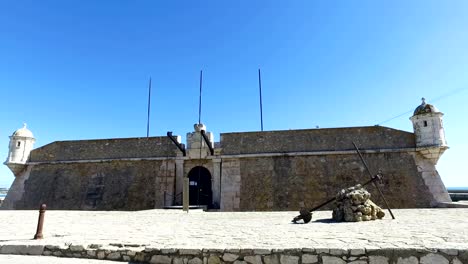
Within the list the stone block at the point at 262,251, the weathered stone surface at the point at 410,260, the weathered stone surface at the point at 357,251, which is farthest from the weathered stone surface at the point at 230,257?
the weathered stone surface at the point at 410,260

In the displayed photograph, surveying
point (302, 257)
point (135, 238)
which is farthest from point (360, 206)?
point (135, 238)

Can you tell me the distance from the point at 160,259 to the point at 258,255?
4.68ft

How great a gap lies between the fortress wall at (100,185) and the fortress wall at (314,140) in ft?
11.4

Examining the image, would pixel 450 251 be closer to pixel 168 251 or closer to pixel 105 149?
pixel 168 251

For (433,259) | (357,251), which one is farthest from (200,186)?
(433,259)

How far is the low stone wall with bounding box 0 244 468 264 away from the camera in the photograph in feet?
11.8

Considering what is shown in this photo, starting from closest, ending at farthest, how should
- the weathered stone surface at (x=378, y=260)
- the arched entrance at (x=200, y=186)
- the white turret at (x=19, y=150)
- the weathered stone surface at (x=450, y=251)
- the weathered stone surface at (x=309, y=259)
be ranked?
the weathered stone surface at (x=450, y=251), the weathered stone surface at (x=378, y=260), the weathered stone surface at (x=309, y=259), the arched entrance at (x=200, y=186), the white turret at (x=19, y=150)

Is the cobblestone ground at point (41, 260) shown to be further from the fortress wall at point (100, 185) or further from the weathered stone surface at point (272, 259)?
the fortress wall at point (100, 185)

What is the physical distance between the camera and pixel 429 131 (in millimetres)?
12320

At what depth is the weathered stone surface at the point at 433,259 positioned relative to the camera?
3.55 m

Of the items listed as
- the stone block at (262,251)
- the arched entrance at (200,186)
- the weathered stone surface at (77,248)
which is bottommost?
the weathered stone surface at (77,248)

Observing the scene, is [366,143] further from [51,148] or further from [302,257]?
[51,148]

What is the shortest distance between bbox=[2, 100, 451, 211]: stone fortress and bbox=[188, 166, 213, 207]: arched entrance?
0.05m

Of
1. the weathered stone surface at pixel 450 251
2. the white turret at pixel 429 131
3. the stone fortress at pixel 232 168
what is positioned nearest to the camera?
the weathered stone surface at pixel 450 251
